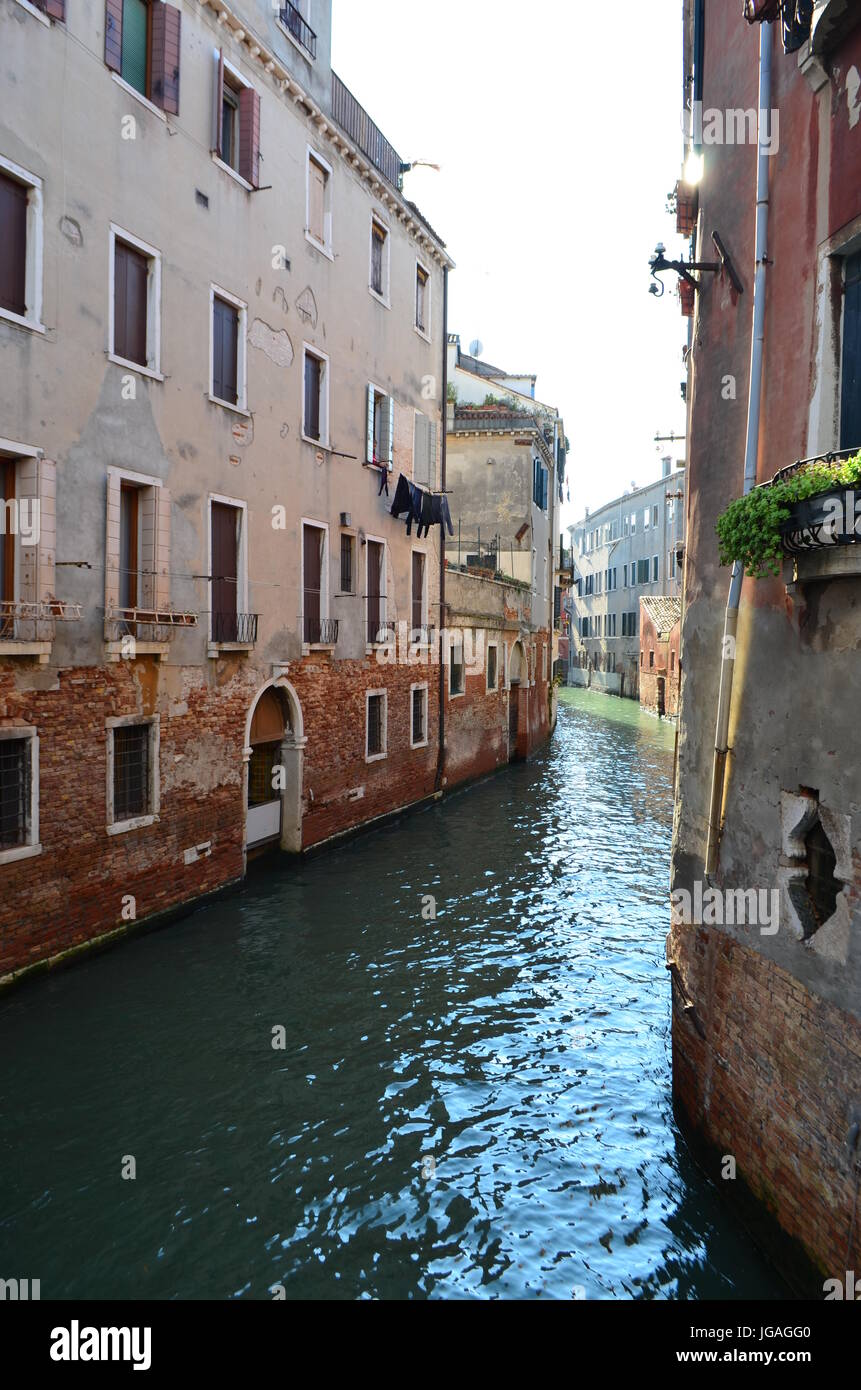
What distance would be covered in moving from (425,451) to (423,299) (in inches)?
137

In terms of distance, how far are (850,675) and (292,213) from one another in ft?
43.0

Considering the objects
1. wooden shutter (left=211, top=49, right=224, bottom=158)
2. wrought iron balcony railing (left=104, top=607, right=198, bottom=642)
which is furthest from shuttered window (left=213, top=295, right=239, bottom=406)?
wrought iron balcony railing (left=104, top=607, right=198, bottom=642)

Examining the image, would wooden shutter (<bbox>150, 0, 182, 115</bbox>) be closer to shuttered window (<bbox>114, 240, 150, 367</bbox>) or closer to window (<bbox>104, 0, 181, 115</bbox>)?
window (<bbox>104, 0, 181, 115</bbox>)

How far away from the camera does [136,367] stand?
10.9 m

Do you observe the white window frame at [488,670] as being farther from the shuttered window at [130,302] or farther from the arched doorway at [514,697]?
the shuttered window at [130,302]

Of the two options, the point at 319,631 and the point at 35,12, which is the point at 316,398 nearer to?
the point at 319,631

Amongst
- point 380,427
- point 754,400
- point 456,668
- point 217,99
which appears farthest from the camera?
point 456,668

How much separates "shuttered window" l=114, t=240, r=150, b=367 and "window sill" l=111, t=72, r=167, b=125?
1.72 m

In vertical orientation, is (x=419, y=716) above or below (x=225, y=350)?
below

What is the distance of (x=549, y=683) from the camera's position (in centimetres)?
3478

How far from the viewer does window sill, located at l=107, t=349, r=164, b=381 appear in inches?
415

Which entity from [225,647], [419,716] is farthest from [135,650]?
[419,716]

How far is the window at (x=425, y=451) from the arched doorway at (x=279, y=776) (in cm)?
739
